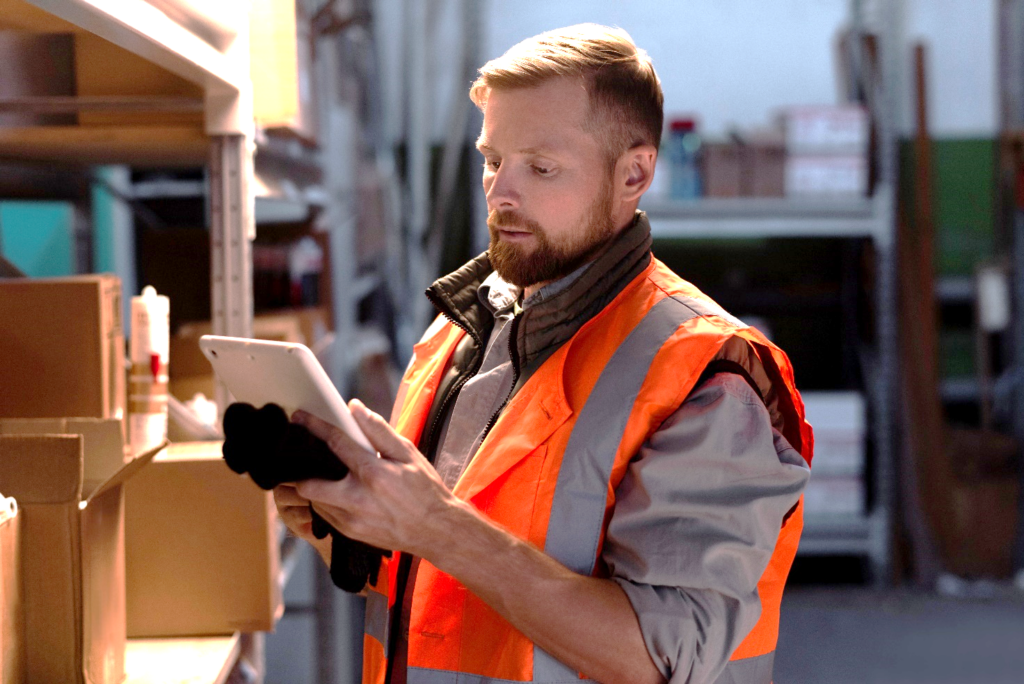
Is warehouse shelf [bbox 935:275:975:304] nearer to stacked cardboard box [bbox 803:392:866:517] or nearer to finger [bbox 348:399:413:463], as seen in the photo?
stacked cardboard box [bbox 803:392:866:517]

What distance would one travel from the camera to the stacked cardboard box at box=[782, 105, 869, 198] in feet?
13.1

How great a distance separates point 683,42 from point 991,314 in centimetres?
202

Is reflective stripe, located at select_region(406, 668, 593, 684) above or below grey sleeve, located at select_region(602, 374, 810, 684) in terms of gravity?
below

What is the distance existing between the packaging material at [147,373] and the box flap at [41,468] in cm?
35

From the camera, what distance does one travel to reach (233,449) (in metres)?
0.95

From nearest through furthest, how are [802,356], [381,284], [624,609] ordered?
[624,609] < [381,284] < [802,356]

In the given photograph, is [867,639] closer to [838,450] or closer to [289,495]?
[838,450]

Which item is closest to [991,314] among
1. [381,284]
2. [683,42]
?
[683,42]

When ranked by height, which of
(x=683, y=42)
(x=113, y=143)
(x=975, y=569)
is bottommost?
(x=975, y=569)

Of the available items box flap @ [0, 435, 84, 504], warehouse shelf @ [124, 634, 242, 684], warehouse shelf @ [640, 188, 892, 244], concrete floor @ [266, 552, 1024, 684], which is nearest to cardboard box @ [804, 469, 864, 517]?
concrete floor @ [266, 552, 1024, 684]

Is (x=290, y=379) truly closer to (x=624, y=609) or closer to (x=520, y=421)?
(x=520, y=421)

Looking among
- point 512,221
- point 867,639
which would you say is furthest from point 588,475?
point 867,639

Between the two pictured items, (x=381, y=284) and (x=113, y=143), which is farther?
(x=381, y=284)

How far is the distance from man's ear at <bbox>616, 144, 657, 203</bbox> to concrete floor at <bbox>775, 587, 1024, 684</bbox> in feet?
8.35
